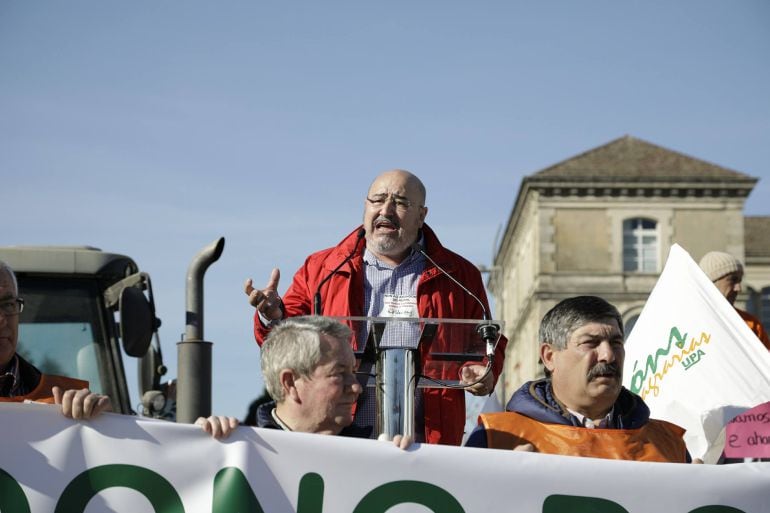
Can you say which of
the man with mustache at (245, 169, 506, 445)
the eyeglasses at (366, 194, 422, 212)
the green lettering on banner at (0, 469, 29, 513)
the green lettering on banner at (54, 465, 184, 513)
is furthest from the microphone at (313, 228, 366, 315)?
the green lettering on banner at (0, 469, 29, 513)

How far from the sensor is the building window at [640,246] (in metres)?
57.7

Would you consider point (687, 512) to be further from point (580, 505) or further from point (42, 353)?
point (42, 353)

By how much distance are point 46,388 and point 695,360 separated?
3084 millimetres

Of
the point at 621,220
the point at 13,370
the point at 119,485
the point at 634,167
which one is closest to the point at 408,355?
the point at 119,485

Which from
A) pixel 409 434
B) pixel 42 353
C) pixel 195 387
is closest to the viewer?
pixel 409 434

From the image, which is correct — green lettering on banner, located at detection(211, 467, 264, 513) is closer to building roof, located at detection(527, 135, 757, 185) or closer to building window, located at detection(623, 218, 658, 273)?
building window, located at detection(623, 218, 658, 273)

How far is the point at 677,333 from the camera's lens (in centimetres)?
676

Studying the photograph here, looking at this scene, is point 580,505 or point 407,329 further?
point 407,329

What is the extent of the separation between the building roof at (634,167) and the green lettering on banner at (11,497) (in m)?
55.1

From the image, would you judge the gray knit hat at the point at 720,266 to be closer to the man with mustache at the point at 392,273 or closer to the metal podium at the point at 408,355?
the man with mustache at the point at 392,273

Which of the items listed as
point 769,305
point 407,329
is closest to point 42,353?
point 407,329

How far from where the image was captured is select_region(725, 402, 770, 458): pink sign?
5.27 m

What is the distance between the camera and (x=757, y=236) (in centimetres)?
6594

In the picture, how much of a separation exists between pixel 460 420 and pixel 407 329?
0.77 meters
